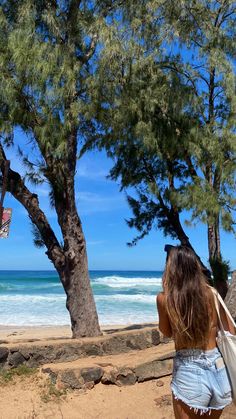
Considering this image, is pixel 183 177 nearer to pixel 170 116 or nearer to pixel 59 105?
pixel 170 116

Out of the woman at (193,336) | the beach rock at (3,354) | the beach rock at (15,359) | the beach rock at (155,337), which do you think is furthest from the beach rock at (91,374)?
the woman at (193,336)

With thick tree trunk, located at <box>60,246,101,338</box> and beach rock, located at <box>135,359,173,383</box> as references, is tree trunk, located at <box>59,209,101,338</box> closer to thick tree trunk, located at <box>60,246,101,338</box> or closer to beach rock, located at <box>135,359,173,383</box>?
thick tree trunk, located at <box>60,246,101,338</box>

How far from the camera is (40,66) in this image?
6.26 metres

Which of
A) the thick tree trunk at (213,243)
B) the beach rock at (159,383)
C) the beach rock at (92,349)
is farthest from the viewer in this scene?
the thick tree trunk at (213,243)

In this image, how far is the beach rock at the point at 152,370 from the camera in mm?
5551

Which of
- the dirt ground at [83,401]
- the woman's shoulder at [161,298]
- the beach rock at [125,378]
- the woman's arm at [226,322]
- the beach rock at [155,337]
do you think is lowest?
the dirt ground at [83,401]

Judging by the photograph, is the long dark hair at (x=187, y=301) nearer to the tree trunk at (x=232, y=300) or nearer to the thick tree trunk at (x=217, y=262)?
the tree trunk at (x=232, y=300)

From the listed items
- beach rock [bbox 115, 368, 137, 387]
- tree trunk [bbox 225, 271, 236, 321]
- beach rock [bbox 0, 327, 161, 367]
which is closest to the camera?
tree trunk [bbox 225, 271, 236, 321]

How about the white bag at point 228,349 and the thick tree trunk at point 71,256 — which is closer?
the white bag at point 228,349

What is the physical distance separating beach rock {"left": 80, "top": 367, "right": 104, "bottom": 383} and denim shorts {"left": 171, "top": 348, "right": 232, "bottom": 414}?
3526 millimetres

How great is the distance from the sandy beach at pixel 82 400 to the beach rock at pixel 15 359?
187 millimetres

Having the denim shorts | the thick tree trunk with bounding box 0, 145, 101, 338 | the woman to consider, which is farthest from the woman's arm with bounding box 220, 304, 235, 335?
the thick tree trunk with bounding box 0, 145, 101, 338

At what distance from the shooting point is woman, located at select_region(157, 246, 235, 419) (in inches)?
85.6

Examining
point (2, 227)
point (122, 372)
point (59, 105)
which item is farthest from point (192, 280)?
point (59, 105)
